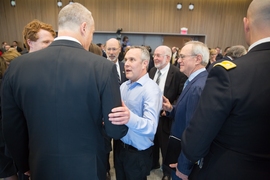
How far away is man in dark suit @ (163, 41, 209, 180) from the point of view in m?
1.33

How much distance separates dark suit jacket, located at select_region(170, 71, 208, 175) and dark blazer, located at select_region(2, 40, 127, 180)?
1.93ft

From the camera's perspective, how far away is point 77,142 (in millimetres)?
1008

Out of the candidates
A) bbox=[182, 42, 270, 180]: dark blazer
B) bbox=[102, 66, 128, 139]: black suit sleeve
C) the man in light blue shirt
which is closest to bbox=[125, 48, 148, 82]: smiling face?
the man in light blue shirt

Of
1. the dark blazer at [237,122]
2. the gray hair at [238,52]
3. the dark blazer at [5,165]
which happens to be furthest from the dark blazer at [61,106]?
the gray hair at [238,52]

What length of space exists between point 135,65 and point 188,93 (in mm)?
535

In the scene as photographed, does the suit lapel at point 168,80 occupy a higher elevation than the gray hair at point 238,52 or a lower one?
lower

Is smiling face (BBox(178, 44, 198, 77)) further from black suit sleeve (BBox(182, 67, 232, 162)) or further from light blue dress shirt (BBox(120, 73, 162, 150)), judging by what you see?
black suit sleeve (BBox(182, 67, 232, 162))

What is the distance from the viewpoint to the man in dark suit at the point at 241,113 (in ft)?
2.77

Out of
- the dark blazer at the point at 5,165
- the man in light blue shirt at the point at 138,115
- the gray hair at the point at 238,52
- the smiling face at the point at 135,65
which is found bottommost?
the dark blazer at the point at 5,165

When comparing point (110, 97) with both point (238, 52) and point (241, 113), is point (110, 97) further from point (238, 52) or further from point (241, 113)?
point (238, 52)

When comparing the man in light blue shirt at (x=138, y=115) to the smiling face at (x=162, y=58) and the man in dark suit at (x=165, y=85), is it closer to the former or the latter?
the man in dark suit at (x=165, y=85)

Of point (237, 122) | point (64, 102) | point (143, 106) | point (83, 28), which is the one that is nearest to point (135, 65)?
point (143, 106)

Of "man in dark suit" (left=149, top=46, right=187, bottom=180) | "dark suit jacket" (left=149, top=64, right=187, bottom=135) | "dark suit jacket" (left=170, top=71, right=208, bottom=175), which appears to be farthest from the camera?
"dark suit jacket" (left=149, top=64, right=187, bottom=135)

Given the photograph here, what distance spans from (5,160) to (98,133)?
4.25 ft
